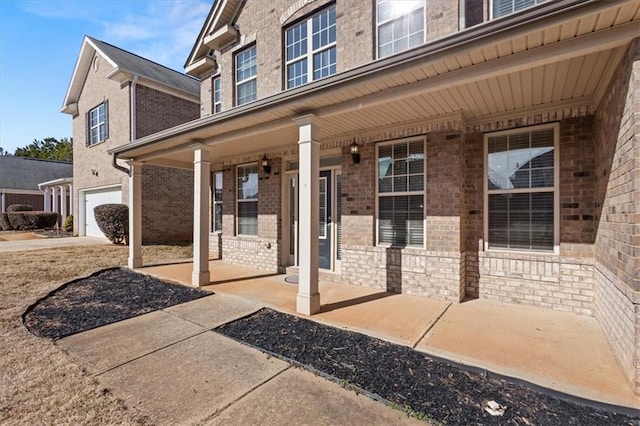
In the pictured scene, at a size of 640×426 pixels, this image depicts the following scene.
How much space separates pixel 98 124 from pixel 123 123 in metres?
2.95

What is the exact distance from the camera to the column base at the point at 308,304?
14.6 ft

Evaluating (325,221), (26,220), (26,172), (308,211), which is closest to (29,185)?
(26,172)

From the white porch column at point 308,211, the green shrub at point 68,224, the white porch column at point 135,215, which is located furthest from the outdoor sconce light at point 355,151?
the green shrub at point 68,224

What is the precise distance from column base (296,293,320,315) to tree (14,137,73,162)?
2042 inches

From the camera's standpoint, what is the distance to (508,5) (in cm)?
501

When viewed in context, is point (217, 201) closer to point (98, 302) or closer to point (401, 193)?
point (98, 302)

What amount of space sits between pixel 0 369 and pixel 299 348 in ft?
9.55

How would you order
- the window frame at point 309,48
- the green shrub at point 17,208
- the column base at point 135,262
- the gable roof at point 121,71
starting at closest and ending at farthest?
the window frame at point 309,48, the column base at point 135,262, the gable roof at point 121,71, the green shrub at point 17,208

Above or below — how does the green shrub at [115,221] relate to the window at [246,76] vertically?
below

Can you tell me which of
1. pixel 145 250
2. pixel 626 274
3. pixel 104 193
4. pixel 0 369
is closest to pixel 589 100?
pixel 626 274

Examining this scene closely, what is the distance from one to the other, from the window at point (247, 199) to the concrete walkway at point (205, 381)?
160 inches

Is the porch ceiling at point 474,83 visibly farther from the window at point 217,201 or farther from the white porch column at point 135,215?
the window at point 217,201

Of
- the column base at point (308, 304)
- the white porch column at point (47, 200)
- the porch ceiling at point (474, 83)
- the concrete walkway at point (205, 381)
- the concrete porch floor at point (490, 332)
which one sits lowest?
the concrete walkway at point (205, 381)

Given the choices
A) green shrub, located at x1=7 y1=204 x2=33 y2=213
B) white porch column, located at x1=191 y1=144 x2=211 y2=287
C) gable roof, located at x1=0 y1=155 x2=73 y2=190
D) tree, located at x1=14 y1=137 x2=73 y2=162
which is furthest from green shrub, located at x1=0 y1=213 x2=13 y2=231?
tree, located at x1=14 y1=137 x2=73 y2=162
